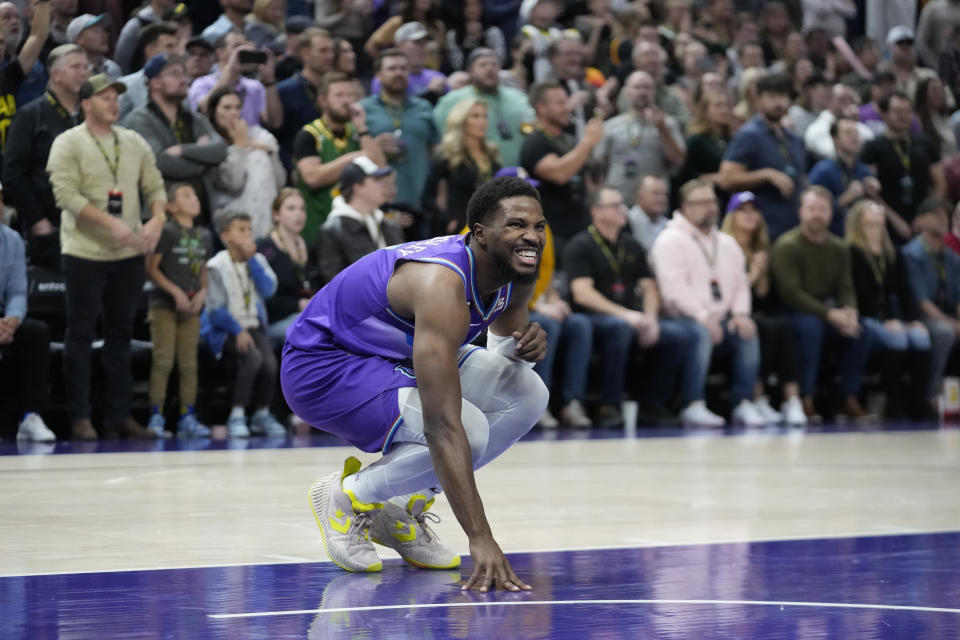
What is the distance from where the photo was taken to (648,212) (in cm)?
1081

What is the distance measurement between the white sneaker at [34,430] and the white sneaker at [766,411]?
502 cm

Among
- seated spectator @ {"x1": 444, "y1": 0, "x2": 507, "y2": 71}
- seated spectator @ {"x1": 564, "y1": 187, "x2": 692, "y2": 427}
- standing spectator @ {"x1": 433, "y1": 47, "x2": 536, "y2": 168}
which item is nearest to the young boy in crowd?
standing spectator @ {"x1": 433, "y1": 47, "x2": 536, "y2": 168}

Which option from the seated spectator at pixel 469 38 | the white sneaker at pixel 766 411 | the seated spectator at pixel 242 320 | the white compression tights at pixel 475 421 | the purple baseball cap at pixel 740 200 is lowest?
the white sneaker at pixel 766 411

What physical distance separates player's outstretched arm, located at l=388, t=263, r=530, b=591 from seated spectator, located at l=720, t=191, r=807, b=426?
23.9ft

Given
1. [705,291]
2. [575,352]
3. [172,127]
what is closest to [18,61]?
[172,127]

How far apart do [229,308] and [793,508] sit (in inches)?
169

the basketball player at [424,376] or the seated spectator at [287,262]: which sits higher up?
the basketball player at [424,376]

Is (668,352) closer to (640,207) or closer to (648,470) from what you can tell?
(640,207)

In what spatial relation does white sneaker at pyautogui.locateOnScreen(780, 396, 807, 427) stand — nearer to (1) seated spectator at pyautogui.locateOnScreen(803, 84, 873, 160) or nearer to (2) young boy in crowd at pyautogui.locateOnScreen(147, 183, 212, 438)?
(1) seated spectator at pyautogui.locateOnScreen(803, 84, 873, 160)

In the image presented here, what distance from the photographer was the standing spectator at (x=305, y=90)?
10344 mm

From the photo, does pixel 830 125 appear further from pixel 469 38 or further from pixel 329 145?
pixel 329 145

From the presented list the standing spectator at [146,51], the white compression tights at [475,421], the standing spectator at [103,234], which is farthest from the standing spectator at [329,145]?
the white compression tights at [475,421]

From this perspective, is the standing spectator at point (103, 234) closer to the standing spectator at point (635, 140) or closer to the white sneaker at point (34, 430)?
the white sneaker at point (34, 430)

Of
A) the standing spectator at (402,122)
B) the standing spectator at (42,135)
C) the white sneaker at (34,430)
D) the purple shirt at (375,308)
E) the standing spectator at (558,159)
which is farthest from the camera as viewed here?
the standing spectator at (402,122)
